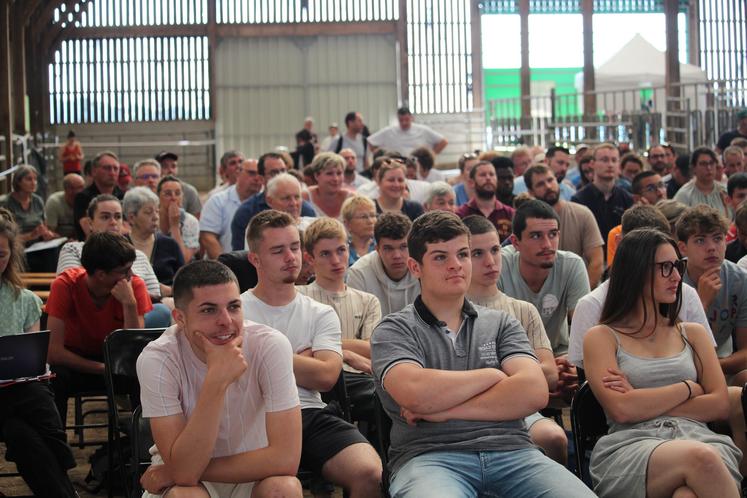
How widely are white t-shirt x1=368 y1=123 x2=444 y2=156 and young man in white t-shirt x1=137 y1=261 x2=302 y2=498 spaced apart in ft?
32.7

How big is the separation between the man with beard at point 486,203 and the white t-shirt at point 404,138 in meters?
5.84

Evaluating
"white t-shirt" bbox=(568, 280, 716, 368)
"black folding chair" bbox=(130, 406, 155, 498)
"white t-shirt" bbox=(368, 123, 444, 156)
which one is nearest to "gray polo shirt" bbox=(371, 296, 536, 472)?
"white t-shirt" bbox=(568, 280, 716, 368)

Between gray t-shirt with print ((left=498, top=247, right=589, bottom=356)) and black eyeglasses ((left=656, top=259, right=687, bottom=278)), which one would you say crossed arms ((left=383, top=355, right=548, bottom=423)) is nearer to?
black eyeglasses ((left=656, top=259, right=687, bottom=278))

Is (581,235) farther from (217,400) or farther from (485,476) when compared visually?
(217,400)

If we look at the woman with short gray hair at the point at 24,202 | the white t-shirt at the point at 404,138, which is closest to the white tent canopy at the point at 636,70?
the white t-shirt at the point at 404,138

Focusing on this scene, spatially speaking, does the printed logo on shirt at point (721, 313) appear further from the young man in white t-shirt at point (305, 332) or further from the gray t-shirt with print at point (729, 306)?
the young man in white t-shirt at point (305, 332)

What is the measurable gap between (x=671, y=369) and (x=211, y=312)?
1.52 meters

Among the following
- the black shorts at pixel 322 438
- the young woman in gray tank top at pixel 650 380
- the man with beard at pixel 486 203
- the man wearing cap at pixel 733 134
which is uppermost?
the man wearing cap at pixel 733 134

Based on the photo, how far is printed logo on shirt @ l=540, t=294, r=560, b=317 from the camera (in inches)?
194

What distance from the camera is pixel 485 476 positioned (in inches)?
129

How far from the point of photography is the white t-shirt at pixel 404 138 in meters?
13.2

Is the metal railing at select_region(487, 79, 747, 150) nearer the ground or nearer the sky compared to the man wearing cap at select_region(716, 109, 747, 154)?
nearer the sky

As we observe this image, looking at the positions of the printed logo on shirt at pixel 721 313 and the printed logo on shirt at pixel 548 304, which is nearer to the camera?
the printed logo on shirt at pixel 721 313

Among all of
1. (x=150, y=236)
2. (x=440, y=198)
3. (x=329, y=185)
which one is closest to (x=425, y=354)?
(x=150, y=236)
